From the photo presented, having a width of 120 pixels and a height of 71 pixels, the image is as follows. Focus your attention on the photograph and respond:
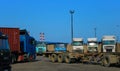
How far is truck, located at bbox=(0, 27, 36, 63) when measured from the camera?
39781mm

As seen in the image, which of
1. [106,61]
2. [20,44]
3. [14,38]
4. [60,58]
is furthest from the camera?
[60,58]

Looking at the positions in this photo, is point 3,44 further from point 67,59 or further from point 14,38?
point 67,59

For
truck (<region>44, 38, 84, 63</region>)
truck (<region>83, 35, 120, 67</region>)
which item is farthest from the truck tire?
truck (<region>44, 38, 84, 63</region>)

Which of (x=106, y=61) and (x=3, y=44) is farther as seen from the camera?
(x=106, y=61)

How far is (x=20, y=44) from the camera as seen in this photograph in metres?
42.6

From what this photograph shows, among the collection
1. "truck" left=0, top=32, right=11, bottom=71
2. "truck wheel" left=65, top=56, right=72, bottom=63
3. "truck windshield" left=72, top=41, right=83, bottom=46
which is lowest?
"truck wheel" left=65, top=56, right=72, bottom=63

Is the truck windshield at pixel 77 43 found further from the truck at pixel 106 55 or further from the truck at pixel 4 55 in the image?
the truck at pixel 4 55

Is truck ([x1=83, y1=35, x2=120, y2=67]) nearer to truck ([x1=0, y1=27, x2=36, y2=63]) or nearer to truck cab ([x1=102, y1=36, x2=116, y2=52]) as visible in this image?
truck cab ([x1=102, y1=36, x2=116, y2=52])

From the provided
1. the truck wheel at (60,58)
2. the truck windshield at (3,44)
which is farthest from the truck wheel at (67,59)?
the truck windshield at (3,44)

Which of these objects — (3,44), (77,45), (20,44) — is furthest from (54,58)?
(3,44)

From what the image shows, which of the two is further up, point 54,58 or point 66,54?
point 66,54

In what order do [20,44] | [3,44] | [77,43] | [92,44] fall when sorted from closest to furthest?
[3,44] → [20,44] → [77,43] → [92,44]

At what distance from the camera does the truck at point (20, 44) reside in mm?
39781

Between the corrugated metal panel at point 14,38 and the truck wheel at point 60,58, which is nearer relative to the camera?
the corrugated metal panel at point 14,38
